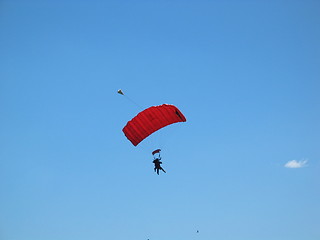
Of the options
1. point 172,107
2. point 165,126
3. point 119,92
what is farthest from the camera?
point 165,126

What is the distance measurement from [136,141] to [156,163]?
265 cm

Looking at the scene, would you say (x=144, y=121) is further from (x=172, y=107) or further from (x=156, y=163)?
(x=156, y=163)

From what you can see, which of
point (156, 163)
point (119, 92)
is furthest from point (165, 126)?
point (119, 92)

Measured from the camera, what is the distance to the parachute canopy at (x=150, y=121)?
23375 millimetres

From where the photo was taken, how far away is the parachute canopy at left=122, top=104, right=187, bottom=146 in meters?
23.4

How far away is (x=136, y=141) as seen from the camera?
2531 centimetres

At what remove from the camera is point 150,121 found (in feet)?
78.9

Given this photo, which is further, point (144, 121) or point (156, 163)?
point (156, 163)

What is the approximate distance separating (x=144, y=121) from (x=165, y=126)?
173 centimetres

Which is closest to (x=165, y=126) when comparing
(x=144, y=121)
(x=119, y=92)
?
(x=144, y=121)

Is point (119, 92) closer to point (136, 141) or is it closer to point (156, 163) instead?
point (136, 141)

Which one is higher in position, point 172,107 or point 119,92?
point 172,107

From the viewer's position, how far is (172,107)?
23.2 m

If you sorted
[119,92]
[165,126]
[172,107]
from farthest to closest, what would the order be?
[165,126] → [172,107] → [119,92]
